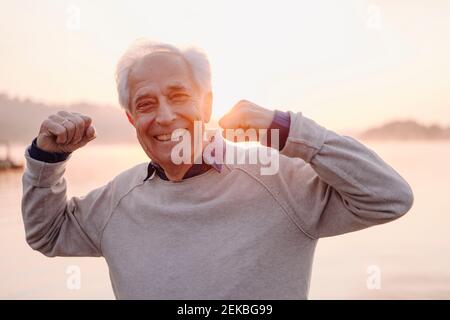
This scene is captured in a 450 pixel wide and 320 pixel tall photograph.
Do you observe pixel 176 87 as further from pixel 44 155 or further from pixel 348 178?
pixel 348 178

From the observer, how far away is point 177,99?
1824mm

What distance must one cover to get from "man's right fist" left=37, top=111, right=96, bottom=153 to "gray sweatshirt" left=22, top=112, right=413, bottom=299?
0.23 feet

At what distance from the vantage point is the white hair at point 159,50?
1.84 meters

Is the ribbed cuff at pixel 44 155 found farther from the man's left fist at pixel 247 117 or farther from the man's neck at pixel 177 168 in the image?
the man's left fist at pixel 247 117

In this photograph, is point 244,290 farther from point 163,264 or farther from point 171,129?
point 171,129

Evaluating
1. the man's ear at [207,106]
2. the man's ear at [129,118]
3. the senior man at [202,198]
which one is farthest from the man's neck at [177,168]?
the man's ear at [129,118]

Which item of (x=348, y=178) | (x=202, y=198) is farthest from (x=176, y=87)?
(x=348, y=178)

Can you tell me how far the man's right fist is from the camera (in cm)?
183

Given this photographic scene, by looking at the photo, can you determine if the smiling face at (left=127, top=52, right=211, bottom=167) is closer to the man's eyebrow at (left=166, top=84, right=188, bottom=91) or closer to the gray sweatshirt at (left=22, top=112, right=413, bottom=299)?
the man's eyebrow at (left=166, top=84, right=188, bottom=91)

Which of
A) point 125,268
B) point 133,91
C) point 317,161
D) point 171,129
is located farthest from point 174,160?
point 317,161

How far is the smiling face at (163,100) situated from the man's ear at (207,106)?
0.04 meters

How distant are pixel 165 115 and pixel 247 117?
34cm

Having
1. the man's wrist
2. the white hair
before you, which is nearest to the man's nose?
the white hair

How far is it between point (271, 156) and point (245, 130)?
197 millimetres
